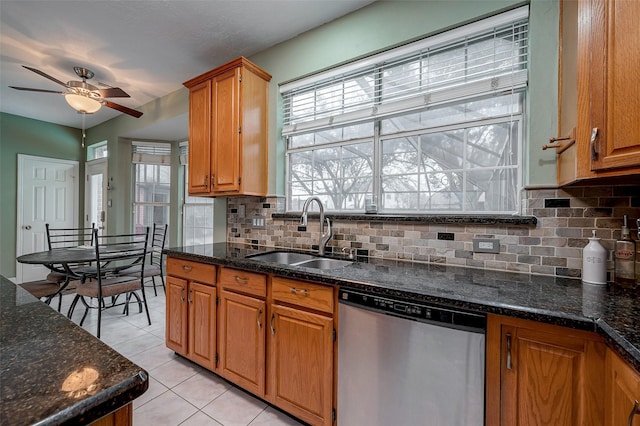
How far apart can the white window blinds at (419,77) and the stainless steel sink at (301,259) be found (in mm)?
1077

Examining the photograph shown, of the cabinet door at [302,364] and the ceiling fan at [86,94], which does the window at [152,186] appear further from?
the cabinet door at [302,364]

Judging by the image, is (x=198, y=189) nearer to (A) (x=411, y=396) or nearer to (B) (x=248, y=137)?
(B) (x=248, y=137)

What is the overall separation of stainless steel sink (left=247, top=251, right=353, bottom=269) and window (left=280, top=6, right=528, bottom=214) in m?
0.50

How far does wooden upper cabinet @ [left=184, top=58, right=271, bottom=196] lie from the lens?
2344mm

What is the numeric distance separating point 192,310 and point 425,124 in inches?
85.7

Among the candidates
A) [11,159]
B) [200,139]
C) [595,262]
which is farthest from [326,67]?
[11,159]

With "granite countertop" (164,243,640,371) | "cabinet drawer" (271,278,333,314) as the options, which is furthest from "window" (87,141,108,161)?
"cabinet drawer" (271,278,333,314)

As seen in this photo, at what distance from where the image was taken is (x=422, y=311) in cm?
114

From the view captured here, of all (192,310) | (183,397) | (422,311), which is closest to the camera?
(422,311)

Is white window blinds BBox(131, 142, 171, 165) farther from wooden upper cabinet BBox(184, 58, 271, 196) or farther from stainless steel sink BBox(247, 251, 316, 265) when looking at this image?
stainless steel sink BBox(247, 251, 316, 265)

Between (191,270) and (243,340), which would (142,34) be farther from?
(243,340)

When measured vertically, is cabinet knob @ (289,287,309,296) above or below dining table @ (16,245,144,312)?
above

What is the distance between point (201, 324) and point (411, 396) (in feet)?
4.97

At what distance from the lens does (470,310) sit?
106 centimetres
